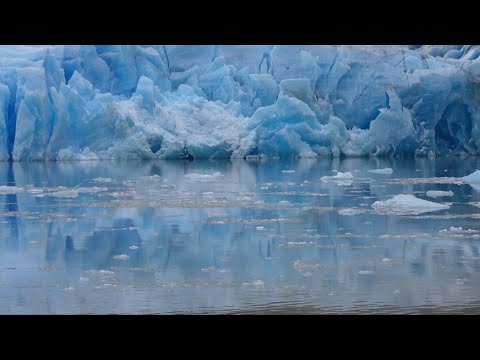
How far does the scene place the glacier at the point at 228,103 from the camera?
941cm

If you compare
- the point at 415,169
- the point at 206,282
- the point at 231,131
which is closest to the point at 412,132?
the point at 415,169

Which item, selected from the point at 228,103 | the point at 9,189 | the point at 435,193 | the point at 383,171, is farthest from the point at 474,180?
the point at 9,189

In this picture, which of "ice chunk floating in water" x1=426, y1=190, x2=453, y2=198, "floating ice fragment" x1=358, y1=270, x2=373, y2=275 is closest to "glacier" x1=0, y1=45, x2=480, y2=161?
"ice chunk floating in water" x1=426, y1=190, x2=453, y2=198

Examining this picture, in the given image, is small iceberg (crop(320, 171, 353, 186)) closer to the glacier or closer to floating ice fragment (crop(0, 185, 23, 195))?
the glacier

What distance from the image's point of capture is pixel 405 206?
23.6 feet

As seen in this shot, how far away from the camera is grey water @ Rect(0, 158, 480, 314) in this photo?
4.81 meters

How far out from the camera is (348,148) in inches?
374

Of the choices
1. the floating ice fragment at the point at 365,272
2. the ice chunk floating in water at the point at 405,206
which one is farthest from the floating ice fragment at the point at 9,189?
the floating ice fragment at the point at 365,272

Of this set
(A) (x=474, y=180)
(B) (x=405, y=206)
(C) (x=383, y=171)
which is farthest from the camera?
(C) (x=383, y=171)

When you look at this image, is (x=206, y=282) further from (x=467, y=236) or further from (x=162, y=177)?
(x=162, y=177)

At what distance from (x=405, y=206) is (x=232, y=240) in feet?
5.55

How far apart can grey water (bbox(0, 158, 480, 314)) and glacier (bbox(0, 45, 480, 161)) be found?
1.10ft

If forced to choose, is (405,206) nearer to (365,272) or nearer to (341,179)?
(341,179)

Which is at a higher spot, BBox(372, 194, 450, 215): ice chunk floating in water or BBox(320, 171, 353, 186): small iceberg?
BBox(320, 171, 353, 186): small iceberg
